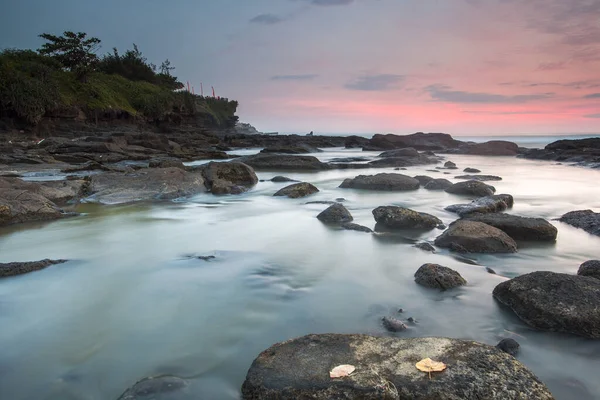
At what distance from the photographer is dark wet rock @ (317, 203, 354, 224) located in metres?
6.51

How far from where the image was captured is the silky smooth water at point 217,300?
2.50 m

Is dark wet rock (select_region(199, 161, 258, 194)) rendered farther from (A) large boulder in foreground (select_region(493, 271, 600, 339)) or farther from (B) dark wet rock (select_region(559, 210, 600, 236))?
(A) large boulder in foreground (select_region(493, 271, 600, 339))

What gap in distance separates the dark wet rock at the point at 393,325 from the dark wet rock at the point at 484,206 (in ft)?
14.0

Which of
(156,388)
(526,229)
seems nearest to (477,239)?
(526,229)

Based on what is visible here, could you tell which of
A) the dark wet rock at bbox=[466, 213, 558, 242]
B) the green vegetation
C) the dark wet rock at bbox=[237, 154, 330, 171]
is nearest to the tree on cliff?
the green vegetation

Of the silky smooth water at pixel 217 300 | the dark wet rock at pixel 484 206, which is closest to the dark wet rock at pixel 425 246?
the silky smooth water at pixel 217 300

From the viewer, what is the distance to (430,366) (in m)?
2.11

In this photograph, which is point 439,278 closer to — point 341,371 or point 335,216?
point 341,371

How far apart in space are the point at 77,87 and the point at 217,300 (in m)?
29.2

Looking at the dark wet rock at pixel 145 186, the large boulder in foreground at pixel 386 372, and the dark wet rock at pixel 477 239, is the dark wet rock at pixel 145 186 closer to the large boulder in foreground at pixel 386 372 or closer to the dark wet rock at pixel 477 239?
the dark wet rock at pixel 477 239

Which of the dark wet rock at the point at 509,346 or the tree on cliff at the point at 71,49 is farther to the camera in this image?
the tree on cliff at the point at 71,49

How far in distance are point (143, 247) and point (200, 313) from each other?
91.5 inches

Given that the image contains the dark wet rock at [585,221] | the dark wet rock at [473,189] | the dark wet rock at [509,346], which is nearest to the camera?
the dark wet rock at [509,346]

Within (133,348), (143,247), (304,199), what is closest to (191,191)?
(304,199)
